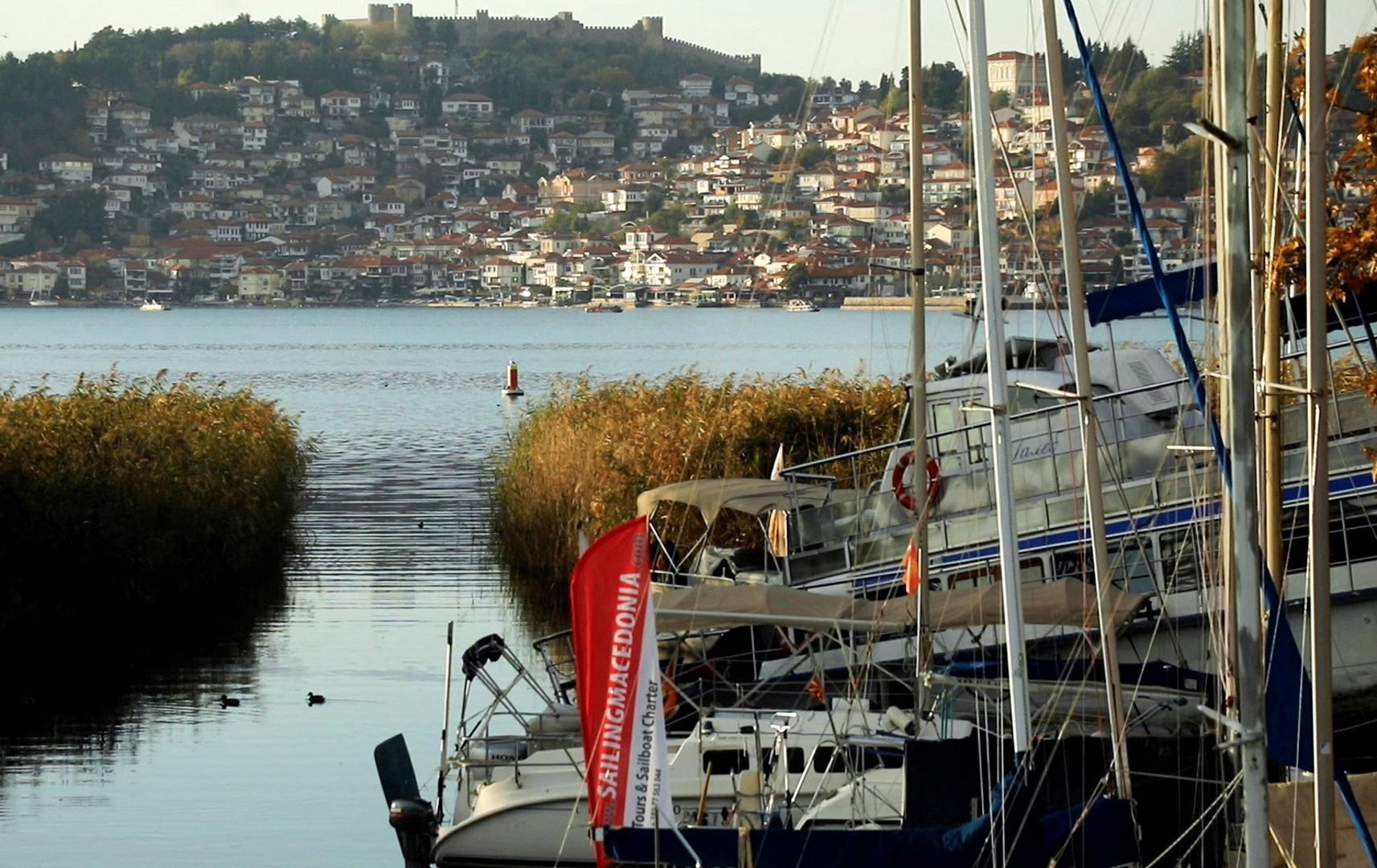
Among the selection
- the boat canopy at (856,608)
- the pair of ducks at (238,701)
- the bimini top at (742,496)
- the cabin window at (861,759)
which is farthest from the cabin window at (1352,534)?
the pair of ducks at (238,701)

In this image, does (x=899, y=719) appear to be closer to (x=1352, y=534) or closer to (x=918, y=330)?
(x=918, y=330)

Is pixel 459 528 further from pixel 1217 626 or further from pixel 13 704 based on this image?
pixel 1217 626

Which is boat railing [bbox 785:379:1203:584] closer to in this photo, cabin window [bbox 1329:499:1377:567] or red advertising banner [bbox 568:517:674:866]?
cabin window [bbox 1329:499:1377:567]

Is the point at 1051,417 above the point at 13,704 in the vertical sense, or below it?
above

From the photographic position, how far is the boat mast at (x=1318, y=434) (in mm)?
9289

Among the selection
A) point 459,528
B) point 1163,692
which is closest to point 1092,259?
point 459,528

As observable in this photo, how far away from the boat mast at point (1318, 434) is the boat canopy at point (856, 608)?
587 centimetres

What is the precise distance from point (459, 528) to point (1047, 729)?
22.4 m

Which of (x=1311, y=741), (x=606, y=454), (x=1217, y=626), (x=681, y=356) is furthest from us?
(x=681, y=356)

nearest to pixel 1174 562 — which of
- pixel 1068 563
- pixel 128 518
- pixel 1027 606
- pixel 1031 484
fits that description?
pixel 1068 563

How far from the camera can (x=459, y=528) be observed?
1427 inches

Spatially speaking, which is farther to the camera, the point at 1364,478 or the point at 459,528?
the point at 459,528

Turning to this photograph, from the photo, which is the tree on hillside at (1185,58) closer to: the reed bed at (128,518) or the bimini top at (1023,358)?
the bimini top at (1023,358)

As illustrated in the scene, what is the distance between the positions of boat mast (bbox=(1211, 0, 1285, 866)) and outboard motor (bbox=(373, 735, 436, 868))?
7757 millimetres
